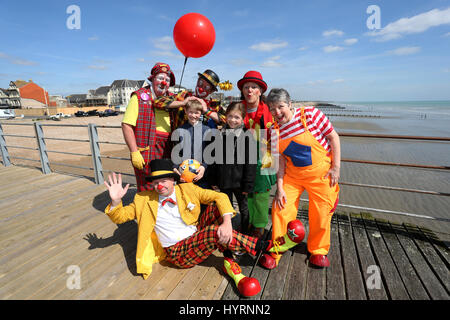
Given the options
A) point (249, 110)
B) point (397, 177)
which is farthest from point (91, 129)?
point (397, 177)

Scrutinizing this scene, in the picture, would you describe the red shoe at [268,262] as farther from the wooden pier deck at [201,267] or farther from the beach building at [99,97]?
the beach building at [99,97]

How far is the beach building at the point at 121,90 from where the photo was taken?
62.3 metres

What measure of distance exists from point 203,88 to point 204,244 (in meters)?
1.59

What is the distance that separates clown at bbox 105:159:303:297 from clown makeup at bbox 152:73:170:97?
0.92 meters

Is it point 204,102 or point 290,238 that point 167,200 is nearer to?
point 204,102

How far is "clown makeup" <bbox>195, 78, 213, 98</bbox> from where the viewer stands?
236cm

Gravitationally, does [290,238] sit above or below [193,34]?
below

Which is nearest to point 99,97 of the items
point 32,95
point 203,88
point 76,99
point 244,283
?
point 76,99

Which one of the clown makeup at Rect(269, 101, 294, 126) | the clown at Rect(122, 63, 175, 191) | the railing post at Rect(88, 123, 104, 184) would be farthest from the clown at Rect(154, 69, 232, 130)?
the railing post at Rect(88, 123, 104, 184)

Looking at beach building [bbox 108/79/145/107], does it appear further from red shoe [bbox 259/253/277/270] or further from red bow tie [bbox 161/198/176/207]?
red shoe [bbox 259/253/277/270]

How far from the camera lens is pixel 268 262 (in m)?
2.13

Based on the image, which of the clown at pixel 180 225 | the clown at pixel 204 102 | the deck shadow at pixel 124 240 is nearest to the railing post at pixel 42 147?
the deck shadow at pixel 124 240

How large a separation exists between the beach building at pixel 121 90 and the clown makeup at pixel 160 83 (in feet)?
219
